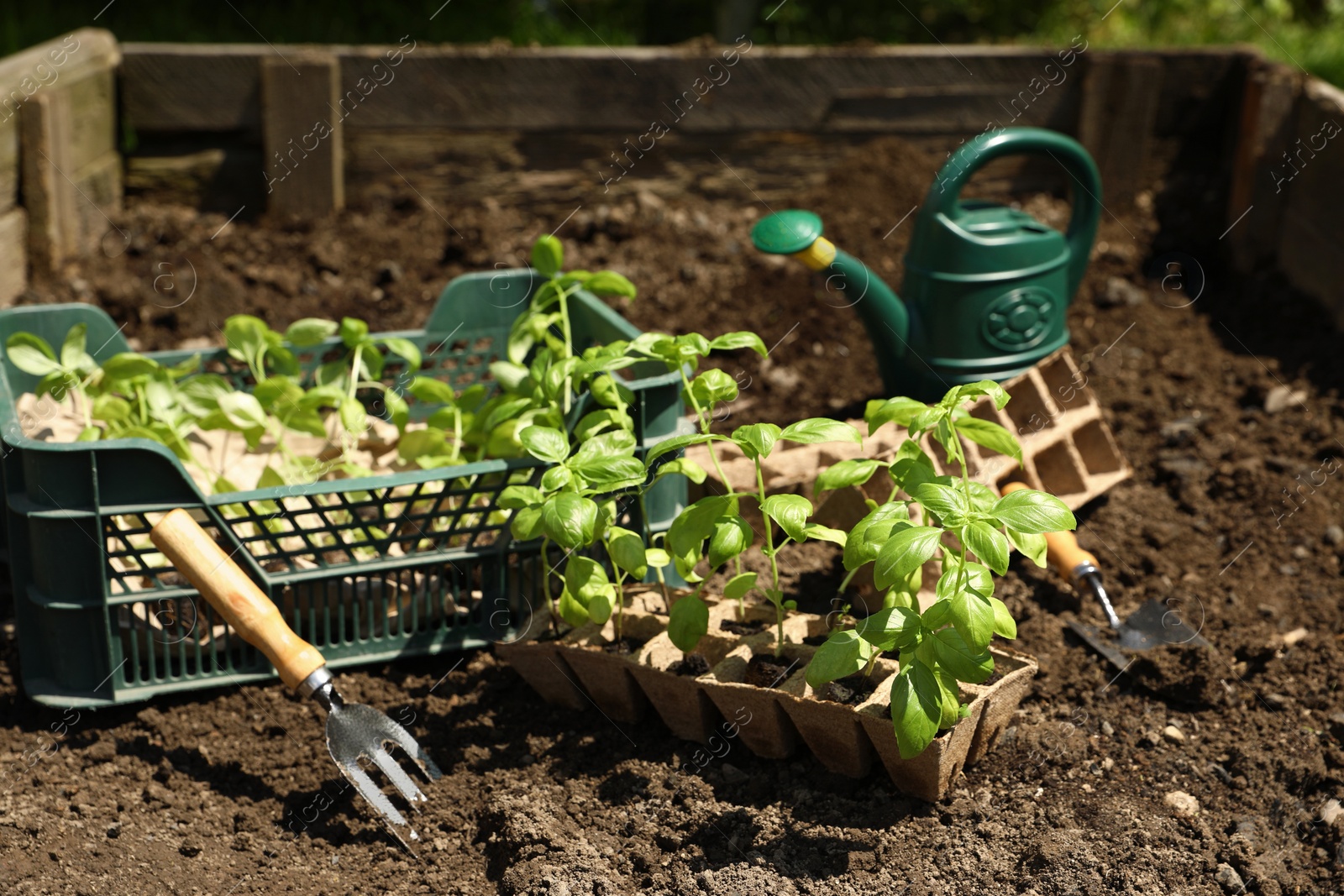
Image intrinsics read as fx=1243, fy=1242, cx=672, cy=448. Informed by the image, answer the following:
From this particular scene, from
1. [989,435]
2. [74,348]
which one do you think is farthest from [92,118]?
[989,435]

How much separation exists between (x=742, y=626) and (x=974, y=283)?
105 cm

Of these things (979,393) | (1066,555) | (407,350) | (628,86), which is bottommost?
(1066,555)

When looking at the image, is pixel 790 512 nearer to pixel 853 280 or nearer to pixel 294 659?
pixel 294 659

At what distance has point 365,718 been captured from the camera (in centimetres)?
195

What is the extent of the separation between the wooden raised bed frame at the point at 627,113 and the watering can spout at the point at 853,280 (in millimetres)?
1247

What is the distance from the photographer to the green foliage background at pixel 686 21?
15.1 ft

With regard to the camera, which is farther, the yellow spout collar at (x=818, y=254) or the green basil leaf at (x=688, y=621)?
the yellow spout collar at (x=818, y=254)

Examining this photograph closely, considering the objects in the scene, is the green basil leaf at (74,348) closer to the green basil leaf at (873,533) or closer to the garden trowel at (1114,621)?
the green basil leaf at (873,533)

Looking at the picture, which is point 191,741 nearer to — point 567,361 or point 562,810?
point 562,810

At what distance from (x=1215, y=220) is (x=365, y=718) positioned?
3198mm

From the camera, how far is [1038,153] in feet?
9.05

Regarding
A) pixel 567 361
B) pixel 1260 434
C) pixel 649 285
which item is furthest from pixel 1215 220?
pixel 567 361

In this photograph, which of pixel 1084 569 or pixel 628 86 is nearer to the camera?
pixel 1084 569

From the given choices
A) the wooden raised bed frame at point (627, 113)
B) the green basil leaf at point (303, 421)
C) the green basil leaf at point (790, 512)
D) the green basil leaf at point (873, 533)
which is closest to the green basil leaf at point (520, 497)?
the green basil leaf at point (790, 512)
